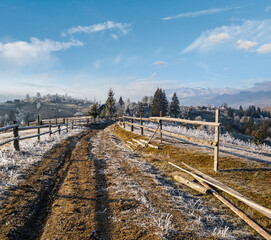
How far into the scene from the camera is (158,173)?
653cm

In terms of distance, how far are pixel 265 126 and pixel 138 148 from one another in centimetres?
9511

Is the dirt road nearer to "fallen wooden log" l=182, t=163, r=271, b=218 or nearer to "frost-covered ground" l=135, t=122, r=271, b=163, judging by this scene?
"fallen wooden log" l=182, t=163, r=271, b=218

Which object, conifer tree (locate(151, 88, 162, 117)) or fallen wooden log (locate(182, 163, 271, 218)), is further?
conifer tree (locate(151, 88, 162, 117))

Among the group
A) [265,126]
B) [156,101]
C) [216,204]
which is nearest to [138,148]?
[216,204]

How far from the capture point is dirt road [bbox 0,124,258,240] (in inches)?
123

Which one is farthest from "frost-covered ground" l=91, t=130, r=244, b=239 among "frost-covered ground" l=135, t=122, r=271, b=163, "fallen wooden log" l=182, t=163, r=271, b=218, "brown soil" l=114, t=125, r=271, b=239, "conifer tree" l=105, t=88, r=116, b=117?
"conifer tree" l=105, t=88, r=116, b=117

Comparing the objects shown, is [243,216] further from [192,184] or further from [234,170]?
[234,170]

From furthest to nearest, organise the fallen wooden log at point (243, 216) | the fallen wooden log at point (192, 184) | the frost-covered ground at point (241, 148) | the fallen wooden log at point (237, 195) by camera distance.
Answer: the frost-covered ground at point (241, 148), the fallen wooden log at point (192, 184), the fallen wooden log at point (237, 195), the fallen wooden log at point (243, 216)

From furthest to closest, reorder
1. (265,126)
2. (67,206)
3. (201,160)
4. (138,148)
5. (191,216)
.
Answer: (265,126) → (138,148) → (201,160) → (67,206) → (191,216)

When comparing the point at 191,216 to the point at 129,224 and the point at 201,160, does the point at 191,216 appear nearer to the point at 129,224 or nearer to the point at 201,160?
the point at 129,224

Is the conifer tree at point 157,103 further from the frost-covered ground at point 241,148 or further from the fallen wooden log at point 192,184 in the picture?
the fallen wooden log at point 192,184

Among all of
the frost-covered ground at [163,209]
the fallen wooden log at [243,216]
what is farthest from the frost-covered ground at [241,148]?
the frost-covered ground at [163,209]

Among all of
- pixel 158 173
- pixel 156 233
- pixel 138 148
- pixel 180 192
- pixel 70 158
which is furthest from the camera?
pixel 138 148

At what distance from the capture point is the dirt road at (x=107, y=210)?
311 cm
